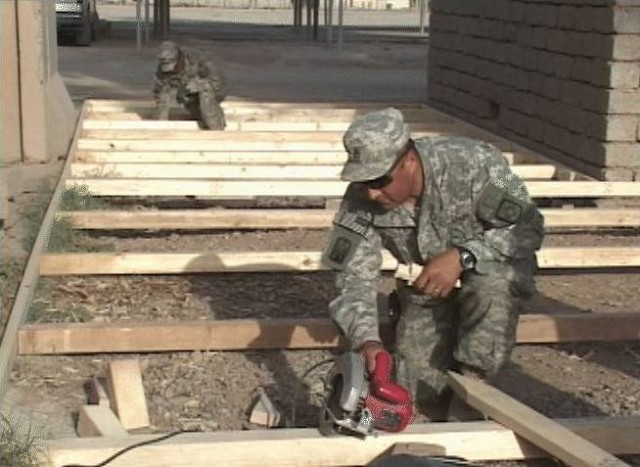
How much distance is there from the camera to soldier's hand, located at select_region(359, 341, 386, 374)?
322 centimetres

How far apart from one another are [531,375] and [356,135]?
1.41 metres

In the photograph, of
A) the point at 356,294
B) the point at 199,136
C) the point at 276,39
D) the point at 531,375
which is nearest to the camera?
the point at 356,294

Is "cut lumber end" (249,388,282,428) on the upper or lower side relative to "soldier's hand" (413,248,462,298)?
lower

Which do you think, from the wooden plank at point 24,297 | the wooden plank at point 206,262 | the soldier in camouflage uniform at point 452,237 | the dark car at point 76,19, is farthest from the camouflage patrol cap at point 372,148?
the dark car at point 76,19

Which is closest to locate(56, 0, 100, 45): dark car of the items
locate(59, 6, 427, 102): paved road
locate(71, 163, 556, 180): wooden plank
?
locate(59, 6, 427, 102): paved road

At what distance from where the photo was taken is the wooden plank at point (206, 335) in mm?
4293

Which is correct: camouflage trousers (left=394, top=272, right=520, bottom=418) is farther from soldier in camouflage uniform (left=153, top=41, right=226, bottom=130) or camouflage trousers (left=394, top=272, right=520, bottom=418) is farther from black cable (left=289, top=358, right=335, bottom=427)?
soldier in camouflage uniform (left=153, top=41, right=226, bottom=130)

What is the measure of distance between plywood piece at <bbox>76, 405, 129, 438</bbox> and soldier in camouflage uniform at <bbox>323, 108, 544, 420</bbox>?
2.39 feet

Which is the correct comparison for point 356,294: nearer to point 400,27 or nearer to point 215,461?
point 215,461

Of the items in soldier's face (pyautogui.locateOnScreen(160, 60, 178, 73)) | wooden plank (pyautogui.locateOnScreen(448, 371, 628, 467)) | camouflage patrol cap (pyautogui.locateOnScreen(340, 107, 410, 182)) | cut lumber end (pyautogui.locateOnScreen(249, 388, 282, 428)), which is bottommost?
cut lumber end (pyautogui.locateOnScreen(249, 388, 282, 428))

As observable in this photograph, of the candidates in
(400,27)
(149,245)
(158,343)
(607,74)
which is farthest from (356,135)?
(400,27)

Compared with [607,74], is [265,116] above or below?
below

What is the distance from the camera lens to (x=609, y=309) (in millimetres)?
5191

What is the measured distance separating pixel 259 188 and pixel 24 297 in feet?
7.51
